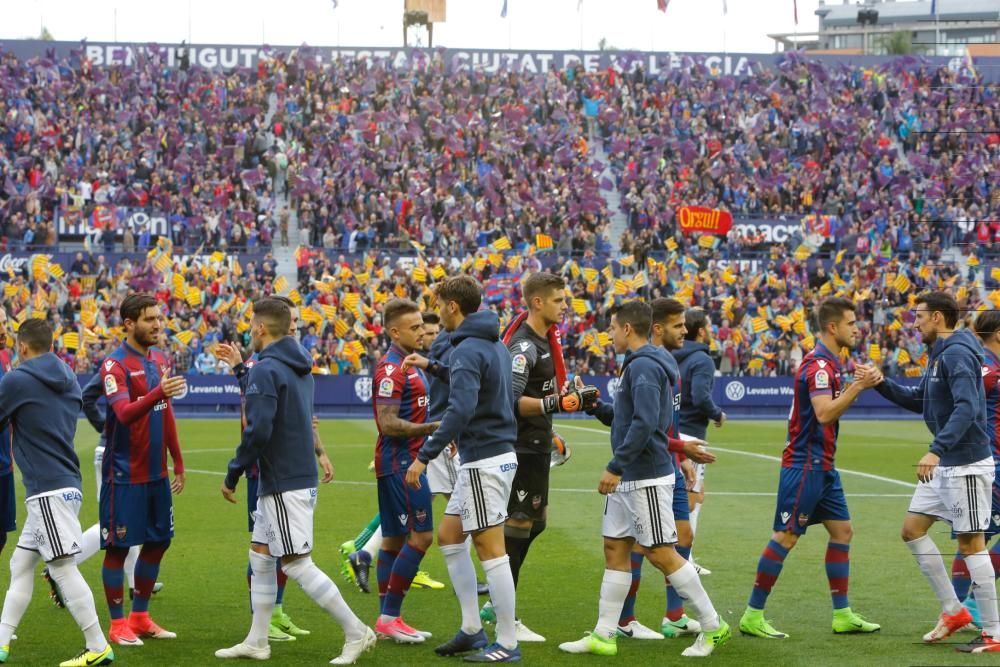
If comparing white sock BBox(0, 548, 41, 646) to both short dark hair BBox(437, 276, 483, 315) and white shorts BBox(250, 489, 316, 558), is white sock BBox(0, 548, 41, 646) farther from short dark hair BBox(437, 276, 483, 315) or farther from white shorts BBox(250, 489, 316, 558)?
short dark hair BBox(437, 276, 483, 315)

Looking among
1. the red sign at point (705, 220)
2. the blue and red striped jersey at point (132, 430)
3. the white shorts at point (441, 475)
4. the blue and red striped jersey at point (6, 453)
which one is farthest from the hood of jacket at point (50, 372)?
the red sign at point (705, 220)

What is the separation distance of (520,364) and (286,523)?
194 centimetres

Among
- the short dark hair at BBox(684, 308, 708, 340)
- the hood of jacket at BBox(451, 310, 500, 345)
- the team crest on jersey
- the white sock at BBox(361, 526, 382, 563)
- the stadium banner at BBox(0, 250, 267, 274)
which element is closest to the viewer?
the hood of jacket at BBox(451, 310, 500, 345)

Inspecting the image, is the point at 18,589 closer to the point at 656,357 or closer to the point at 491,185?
the point at 656,357

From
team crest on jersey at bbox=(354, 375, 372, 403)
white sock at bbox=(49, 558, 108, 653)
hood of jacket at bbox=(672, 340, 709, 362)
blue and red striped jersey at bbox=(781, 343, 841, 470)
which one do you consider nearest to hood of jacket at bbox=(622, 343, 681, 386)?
blue and red striped jersey at bbox=(781, 343, 841, 470)

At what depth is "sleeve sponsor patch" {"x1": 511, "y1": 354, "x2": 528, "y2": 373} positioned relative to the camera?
8.89 m

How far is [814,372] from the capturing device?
29.9 ft

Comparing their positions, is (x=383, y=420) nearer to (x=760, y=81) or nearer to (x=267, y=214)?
(x=267, y=214)

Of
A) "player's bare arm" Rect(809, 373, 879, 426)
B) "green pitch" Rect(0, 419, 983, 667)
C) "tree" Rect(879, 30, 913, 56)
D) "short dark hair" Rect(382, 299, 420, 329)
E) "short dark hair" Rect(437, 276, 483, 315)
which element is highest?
"tree" Rect(879, 30, 913, 56)

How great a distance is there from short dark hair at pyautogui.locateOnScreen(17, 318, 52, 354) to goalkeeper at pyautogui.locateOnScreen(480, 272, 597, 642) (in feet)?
10.2

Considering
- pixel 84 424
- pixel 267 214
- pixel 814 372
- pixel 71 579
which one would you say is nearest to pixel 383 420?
pixel 71 579

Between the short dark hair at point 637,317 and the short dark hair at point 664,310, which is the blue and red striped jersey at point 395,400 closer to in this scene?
the short dark hair at point 637,317

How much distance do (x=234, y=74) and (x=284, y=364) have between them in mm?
41178

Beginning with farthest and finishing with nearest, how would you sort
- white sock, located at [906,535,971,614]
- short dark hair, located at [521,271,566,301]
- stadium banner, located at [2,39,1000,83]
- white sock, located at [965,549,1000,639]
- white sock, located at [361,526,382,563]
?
1. stadium banner, located at [2,39,1000,83]
2. white sock, located at [361,526,382,563]
3. white sock, located at [906,535,971,614]
4. short dark hair, located at [521,271,566,301]
5. white sock, located at [965,549,1000,639]
